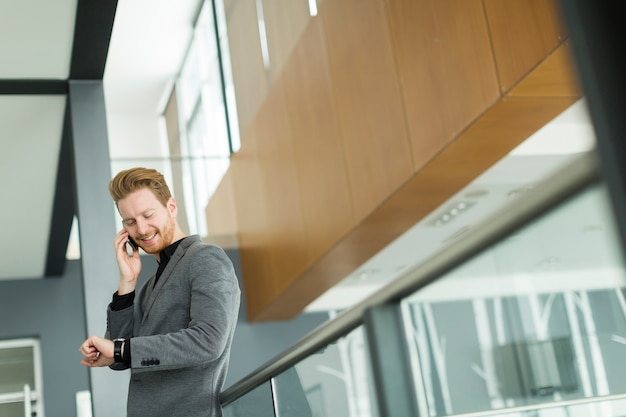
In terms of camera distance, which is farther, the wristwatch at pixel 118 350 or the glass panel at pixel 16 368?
the glass panel at pixel 16 368

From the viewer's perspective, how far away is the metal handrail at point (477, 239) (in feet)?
2.34

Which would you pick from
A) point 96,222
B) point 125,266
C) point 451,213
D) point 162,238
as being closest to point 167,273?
point 162,238

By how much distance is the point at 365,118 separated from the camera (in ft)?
16.8

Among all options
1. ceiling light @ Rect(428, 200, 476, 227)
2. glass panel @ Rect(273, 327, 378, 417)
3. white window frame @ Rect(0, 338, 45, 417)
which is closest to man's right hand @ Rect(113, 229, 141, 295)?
glass panel @ Rect(273, 327, 378, 417)

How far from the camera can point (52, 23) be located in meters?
3.32

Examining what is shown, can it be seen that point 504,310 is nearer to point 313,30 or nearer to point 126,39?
point 313,30

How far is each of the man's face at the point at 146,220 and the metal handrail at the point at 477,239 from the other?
545 mm

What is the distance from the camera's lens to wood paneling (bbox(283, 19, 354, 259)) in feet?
18.7

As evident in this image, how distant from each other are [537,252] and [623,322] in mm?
95

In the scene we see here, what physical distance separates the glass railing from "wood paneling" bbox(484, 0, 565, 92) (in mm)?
2408

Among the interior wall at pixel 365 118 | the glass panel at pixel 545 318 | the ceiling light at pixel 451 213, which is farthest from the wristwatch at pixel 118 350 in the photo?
the ceiling light at pixel 451 213

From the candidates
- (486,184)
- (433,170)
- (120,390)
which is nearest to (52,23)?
(120,390)

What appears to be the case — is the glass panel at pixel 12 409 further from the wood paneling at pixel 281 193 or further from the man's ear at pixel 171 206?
the man's ear at pixel 171 206

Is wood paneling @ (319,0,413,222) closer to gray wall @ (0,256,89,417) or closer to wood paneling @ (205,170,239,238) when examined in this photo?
wood paneling @ (205,170,239,238)
